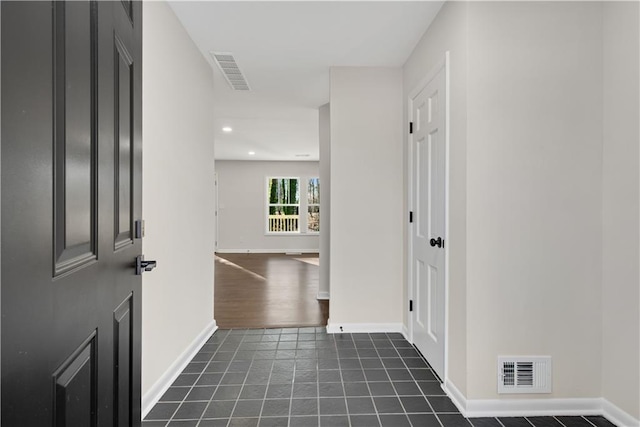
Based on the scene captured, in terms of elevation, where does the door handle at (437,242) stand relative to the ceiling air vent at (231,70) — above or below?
below

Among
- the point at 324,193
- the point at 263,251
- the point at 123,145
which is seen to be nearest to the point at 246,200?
the point at 263,251

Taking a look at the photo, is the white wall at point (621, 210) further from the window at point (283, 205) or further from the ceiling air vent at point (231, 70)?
the window at point (283, 205)

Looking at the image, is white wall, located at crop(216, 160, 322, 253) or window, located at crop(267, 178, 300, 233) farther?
window, located at crop(267, 178, 300, 233)

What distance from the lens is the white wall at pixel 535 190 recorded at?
2.07 metres

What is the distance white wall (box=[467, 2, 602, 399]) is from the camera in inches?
81.7

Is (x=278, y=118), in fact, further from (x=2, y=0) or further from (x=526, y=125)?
(x=2, y=0)

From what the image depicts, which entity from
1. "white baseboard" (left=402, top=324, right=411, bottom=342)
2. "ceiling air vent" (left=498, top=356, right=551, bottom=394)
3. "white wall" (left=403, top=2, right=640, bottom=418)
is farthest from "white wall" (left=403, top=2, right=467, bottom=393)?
"white baseboard" (left=402, top=324, right=411, bottom=342)

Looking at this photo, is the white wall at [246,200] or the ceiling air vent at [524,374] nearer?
the ceiling air vent at [524,374]

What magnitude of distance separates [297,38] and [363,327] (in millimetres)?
2515

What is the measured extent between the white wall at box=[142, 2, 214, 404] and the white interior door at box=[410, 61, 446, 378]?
1750mm

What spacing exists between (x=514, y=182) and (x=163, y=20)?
7.51ft

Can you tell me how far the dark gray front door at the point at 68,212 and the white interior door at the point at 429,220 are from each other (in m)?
1.88

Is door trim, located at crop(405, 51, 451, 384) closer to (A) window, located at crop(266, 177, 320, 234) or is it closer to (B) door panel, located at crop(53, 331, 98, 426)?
(B) door panel, located at crop(53, 331, 98, 426)

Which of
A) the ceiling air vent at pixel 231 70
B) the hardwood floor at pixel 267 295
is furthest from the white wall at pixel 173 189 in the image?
the hardwood floor at pixel 267 295
